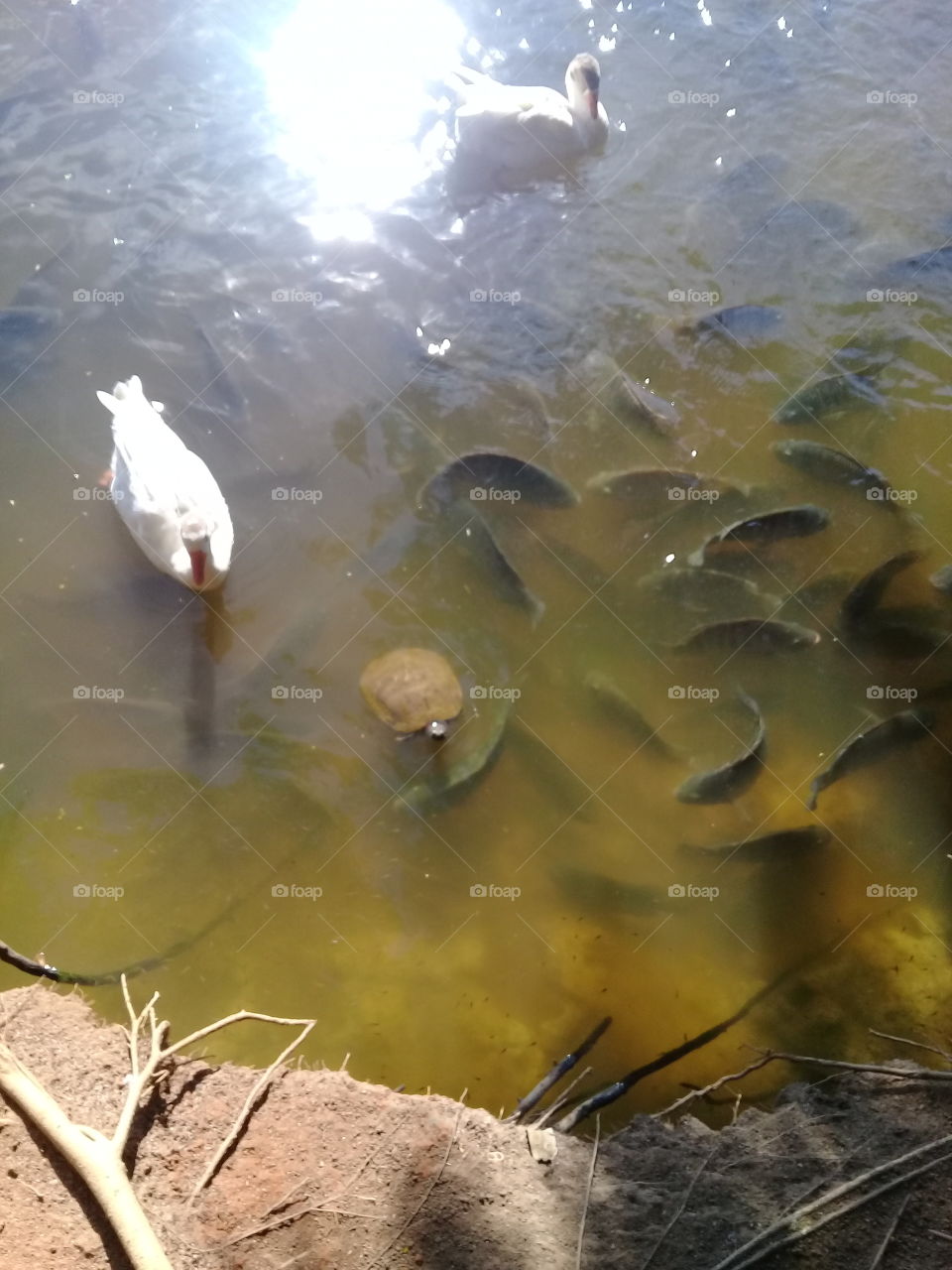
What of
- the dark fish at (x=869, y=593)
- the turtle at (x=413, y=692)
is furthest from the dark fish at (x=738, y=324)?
the turtle at (x=413, y=692)

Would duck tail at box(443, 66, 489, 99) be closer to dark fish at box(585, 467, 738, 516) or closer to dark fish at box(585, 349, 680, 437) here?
dark fish at box(585, 349, 680, 437)

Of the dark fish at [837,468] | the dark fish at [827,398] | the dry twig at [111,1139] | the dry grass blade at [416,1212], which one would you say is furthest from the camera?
the dark fish at [827,398]

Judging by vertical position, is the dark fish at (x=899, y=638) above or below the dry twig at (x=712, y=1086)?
above

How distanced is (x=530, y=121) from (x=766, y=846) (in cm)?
496

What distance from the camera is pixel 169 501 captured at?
4457 millimetres

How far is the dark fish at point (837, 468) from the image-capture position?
5227mm

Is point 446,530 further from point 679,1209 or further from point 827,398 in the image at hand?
point 679,1209

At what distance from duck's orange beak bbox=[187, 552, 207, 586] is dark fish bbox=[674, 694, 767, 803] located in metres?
2.61

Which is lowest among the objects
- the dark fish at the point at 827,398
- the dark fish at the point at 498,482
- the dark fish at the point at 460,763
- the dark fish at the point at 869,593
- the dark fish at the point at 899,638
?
the dark fish at the point at 460,763

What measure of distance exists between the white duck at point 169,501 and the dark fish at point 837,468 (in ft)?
10.8

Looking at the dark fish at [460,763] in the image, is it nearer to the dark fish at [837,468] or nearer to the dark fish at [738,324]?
the dark fish at [837,468]

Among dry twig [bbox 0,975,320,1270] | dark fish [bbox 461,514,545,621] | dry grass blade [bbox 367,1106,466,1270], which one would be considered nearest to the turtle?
dark fish [bbox 461,514,545,621]

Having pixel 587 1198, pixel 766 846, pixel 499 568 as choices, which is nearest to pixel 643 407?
pixel 499 568

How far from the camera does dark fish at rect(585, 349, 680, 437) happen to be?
209 inches
